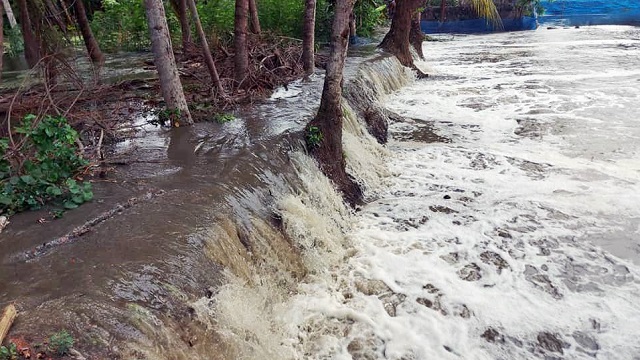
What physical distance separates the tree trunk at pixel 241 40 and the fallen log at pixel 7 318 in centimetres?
603

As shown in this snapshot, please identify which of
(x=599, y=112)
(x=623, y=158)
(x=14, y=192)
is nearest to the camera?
(x=14, y=192)

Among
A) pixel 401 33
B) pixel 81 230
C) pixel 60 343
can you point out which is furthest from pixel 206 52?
pixel 401 33

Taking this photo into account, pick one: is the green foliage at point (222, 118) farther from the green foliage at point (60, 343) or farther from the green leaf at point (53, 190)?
the green foliage at point (60, 343)

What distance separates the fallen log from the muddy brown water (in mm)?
42

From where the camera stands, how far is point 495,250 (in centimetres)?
516

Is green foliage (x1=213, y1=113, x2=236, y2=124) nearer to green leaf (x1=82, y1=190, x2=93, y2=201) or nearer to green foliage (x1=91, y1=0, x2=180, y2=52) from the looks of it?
green leaf (x1=82, y1=190, x2=93, y2=201)

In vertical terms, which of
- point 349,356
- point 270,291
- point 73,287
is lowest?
point 349,356

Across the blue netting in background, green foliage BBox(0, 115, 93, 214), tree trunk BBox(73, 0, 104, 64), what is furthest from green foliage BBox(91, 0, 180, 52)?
the blue netting in background

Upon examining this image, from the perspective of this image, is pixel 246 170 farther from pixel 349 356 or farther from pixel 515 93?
pixel 515 93

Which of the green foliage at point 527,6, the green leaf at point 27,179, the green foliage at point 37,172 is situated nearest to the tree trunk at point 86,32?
the green foliage at point 37,172

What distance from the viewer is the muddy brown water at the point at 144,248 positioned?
273cm

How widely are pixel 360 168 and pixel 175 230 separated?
152 inches

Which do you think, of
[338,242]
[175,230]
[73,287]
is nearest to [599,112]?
[338,242]

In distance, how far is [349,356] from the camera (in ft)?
12.3
